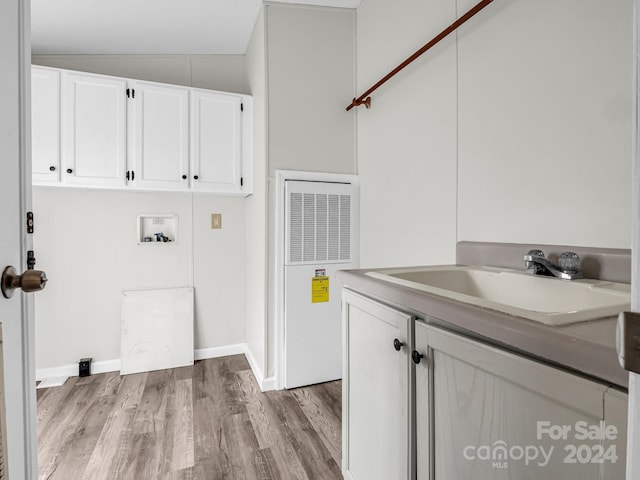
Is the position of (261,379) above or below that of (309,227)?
below

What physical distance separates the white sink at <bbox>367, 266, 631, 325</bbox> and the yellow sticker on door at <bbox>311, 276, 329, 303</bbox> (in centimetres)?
127

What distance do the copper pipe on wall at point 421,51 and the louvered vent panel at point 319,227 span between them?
27.0 inches

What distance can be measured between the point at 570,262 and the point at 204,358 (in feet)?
9.43

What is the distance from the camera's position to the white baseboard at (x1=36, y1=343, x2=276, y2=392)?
2377mm

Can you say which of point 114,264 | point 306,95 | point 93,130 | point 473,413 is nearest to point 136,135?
point 93,130

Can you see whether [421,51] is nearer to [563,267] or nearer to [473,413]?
[563,267]

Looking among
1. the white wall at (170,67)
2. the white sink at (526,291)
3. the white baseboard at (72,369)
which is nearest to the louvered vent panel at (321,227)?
the white sink at (526,291)

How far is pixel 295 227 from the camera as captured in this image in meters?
2.37

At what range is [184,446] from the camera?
5.70 feet

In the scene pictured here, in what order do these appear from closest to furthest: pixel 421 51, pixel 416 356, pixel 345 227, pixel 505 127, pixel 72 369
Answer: pixel 416 356
pixel 505 127
pixel 421 51
pixel 345 227
pixel 72 369

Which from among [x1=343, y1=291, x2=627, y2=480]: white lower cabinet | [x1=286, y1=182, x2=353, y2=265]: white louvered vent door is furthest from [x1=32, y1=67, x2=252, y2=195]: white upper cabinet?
[x1=343, y1=291, x2=627, y2=480]: white lower cabinet

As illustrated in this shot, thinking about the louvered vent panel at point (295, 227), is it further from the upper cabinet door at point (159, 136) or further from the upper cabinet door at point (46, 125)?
the upper cabinet door at point (46, 125)

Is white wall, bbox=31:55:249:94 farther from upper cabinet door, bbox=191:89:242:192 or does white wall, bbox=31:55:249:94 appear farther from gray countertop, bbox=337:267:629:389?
gray countertop, bbox=337:267:629:389

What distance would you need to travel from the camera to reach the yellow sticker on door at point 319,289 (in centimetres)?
243
